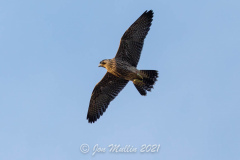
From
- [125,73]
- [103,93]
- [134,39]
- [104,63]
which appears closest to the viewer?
[134,39]

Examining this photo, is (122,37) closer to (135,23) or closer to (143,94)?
(135,23)

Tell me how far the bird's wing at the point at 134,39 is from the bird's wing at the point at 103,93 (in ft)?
3.38

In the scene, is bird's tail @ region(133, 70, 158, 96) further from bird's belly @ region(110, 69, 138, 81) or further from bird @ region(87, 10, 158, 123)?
bird's belly @ region(110, 69, 138, 81)

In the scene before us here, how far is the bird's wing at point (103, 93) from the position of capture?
16.7 meters

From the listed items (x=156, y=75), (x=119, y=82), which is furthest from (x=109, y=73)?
(x=156, y=75)

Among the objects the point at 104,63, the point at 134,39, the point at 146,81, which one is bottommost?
the point at 146,81

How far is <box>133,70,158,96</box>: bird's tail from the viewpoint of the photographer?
52.4 ft

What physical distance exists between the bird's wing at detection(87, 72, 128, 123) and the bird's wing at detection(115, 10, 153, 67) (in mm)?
1030

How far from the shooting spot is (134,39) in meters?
15.8

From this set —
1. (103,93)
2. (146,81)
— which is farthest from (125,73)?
(103,93)

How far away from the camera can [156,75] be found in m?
16.0

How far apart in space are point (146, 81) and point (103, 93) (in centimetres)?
172

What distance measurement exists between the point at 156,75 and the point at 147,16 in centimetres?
200

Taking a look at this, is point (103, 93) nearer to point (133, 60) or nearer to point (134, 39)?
point (133, 60)
